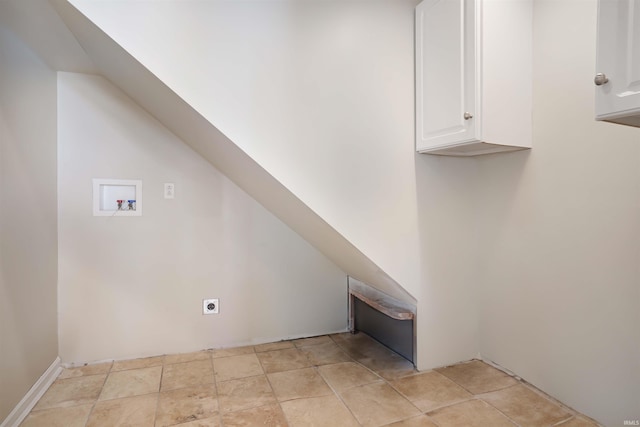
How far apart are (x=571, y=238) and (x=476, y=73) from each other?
906 millimetres

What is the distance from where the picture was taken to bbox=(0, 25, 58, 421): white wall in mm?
1594

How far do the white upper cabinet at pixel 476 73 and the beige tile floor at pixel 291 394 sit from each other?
1.30 meters

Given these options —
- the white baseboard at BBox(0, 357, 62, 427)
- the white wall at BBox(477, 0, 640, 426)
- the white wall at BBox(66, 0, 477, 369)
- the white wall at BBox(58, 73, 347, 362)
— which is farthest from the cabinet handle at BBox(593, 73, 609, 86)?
the white baseboard at BBox(0, 357, 62, 427)

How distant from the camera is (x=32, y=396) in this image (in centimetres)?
179

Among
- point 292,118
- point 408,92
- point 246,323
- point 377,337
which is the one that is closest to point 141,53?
point 292,118

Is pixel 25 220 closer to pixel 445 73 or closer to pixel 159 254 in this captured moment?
pixel 159 254

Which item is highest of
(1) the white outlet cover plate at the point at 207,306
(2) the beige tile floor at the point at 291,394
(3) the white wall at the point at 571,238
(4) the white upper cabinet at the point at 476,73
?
(4) the white upper cabinet at the point at 476,73

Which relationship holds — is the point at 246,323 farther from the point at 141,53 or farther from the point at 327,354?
the point at 141,53

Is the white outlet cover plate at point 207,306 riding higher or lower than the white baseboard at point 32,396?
higher

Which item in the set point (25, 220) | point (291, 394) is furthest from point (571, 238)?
point (25, 220)

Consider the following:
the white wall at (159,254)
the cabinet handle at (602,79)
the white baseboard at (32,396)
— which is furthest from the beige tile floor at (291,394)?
the cabinet handle at (602,79)

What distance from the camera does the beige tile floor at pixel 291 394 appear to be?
1.65m

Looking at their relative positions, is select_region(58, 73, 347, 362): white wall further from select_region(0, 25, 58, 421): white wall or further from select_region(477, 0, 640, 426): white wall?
select_region(477, 0, 640, 426): white wall

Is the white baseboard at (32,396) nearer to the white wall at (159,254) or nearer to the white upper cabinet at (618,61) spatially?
the white wall at (159,254)
